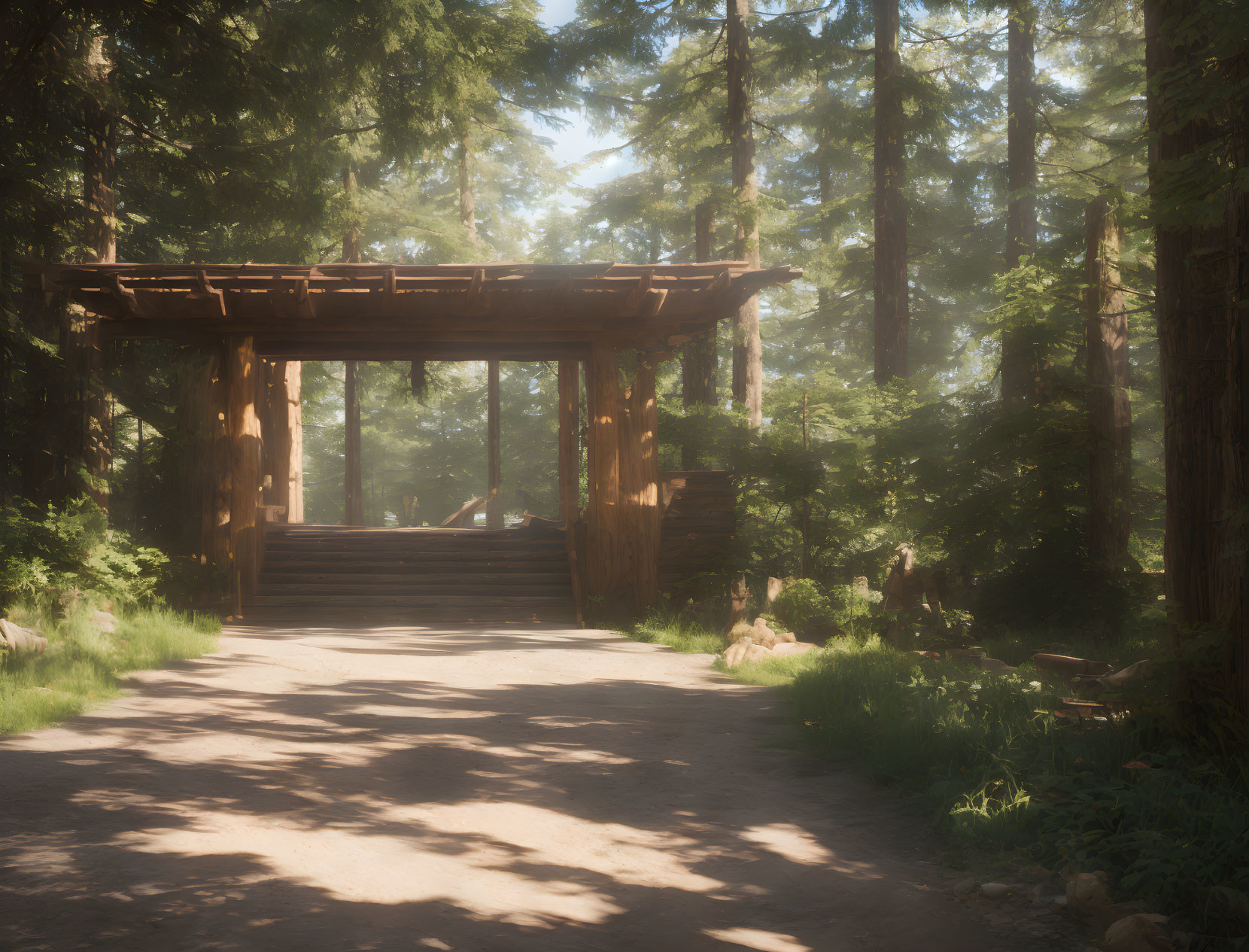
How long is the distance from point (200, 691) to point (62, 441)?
7.82 m

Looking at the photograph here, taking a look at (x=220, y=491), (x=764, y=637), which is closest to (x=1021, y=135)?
(x=764, y=637)

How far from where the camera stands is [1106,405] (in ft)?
30.7

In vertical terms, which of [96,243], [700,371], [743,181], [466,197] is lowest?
[700,371]

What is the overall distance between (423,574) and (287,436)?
6.91 metres

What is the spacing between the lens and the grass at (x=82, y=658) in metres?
5.67

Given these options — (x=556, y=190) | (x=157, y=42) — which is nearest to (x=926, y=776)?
(x=157, y=42)

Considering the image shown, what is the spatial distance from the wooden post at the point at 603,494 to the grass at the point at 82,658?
15.4 feet

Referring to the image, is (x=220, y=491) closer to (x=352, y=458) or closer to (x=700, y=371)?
(x=700, y=371)

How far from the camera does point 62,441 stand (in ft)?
40.8

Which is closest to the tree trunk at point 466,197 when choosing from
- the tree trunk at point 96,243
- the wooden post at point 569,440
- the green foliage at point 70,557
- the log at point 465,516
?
the log at point 465,516

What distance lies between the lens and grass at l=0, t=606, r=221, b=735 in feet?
18.6

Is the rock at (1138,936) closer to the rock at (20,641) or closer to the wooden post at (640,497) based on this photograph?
the rock at (20,641)

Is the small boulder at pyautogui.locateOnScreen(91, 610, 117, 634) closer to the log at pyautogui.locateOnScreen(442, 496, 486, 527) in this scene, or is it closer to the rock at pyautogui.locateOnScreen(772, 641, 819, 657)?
the rock at pyautogui.locateOnScreen(772, 641, 819, 657)

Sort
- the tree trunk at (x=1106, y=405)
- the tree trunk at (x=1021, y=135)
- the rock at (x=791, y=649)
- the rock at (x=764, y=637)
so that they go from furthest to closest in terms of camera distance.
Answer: the tree trunk at (x=1021, y=135)
the tree trunk at (x=1106, y=405)
the rock at (x=764, y=637)
the rock at (x=791, y=649)
